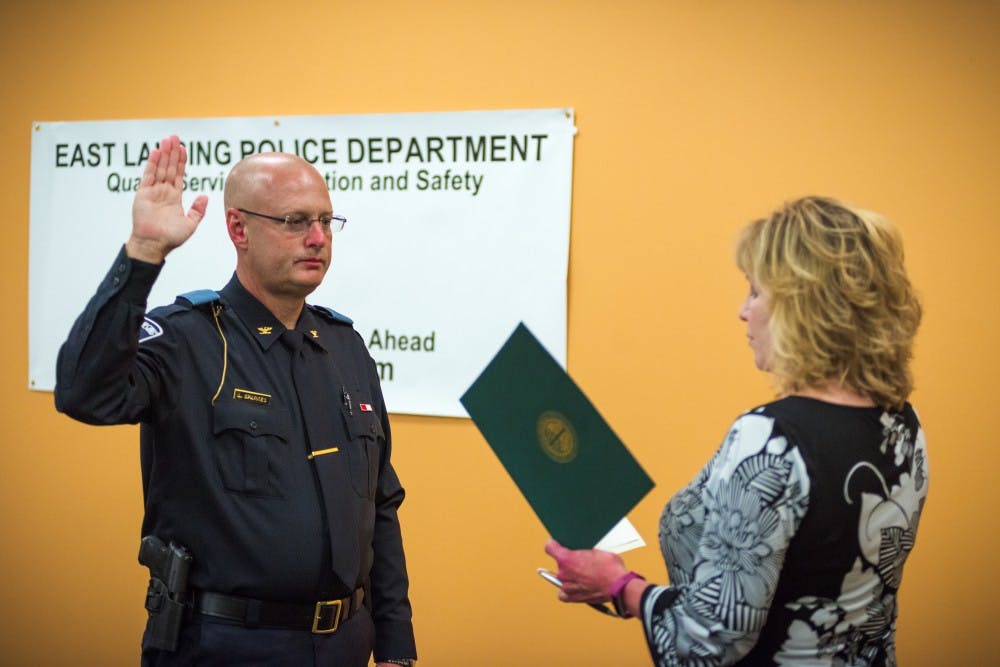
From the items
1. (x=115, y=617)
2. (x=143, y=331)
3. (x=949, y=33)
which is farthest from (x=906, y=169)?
(x=115, y=617)

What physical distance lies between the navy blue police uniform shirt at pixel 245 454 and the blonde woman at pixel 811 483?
0.64 m

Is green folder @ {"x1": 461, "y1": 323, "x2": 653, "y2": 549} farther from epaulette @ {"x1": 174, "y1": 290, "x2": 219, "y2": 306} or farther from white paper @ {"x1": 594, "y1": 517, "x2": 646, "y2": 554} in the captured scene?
epaulette @ {"x1": 174, "y1": 290, "x2": 219, "y2": 306}

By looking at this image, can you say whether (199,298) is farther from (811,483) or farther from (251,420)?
(811,483)

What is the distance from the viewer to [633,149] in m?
2.64

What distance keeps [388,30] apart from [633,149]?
32.2 inches

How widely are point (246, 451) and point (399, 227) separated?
1229 millimetres

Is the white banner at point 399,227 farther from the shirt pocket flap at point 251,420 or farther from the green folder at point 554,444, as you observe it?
the green folder at point 554,444

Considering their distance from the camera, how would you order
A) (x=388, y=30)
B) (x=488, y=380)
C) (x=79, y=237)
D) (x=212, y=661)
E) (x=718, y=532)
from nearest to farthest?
(x=718, y=532), (x=488, y=380), (x=212, y=661), (x=388, y=30), (x=79, y=237)

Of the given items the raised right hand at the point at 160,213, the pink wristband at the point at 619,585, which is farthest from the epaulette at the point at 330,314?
the pink wristband at the point at 619,585

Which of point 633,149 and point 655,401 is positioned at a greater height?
point 633,149

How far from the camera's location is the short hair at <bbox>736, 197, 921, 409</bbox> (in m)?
1.31

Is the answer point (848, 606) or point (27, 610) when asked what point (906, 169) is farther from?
point (27, 610)

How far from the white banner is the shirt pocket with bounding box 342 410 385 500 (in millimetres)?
824

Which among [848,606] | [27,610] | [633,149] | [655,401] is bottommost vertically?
[27,610]
